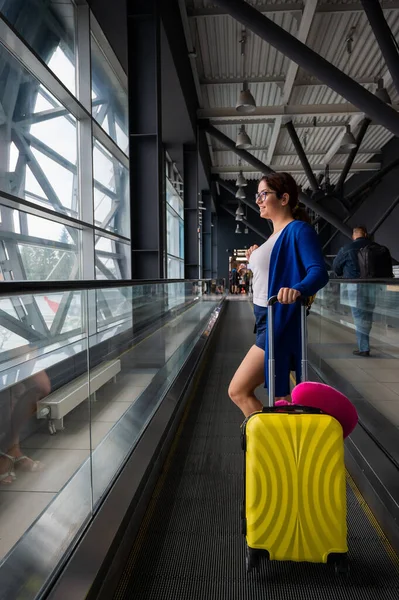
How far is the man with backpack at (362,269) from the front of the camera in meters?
4.25

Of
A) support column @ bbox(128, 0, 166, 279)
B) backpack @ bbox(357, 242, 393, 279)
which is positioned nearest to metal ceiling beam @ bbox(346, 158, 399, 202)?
support column @ bbox(128, 0, 166, 279)

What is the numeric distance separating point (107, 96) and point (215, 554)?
12.7 m

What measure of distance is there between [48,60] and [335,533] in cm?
1026

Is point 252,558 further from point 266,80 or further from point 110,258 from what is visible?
point 266,80

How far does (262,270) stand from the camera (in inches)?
102

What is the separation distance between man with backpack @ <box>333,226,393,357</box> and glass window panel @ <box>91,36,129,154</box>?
5.90 meters

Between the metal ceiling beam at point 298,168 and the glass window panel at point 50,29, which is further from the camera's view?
the metal ceiling beam at point 298,168

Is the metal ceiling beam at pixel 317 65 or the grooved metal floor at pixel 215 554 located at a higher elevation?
the metal ceiling beam at pixel 317 65

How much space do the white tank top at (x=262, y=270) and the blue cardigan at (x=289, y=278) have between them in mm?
108

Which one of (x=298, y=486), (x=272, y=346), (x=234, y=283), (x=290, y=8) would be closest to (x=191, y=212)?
(x=290, y=8)

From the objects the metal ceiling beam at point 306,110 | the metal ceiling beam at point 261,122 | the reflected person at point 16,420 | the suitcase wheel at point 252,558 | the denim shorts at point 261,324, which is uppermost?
the metal ceiling beam at point 261,122

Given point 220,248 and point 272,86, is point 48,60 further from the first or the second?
point 220,248

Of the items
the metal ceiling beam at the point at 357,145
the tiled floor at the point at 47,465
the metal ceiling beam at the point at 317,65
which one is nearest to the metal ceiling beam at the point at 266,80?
the metal ceiling beam at the point at 357,145

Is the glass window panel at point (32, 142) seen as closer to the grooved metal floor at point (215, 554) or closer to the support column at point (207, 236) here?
the grooved metal floor at point (215, 554)
